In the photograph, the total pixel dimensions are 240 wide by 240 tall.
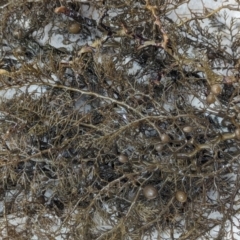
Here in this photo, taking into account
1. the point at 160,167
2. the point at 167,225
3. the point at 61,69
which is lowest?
the point at 167,225

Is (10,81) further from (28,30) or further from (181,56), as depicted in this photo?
(181,56)

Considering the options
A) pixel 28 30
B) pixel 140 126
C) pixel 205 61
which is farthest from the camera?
pixel 28 30

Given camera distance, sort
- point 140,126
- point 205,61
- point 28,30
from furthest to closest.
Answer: point 28,30 < point 140,126 < point 205,61

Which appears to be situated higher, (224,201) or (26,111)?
(26,111)

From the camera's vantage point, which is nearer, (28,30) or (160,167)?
(160,167)

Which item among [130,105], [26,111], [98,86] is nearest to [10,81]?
[26,111]

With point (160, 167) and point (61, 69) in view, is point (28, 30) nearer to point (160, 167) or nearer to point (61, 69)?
point (61, 69)

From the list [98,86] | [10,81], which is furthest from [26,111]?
[98,86]
